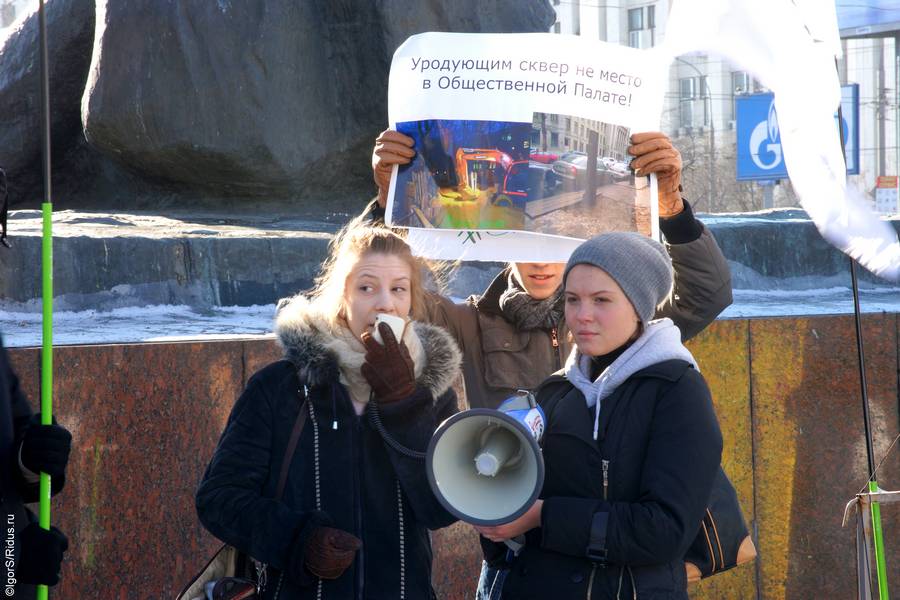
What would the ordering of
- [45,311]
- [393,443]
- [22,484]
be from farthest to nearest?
[45,311]
[22,484]
[393,443]

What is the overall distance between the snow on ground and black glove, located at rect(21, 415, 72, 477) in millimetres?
1251

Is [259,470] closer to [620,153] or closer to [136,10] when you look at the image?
[620,153]

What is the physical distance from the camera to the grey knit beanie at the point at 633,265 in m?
2.66

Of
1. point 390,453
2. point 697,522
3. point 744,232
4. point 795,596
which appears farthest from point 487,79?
point 744,232

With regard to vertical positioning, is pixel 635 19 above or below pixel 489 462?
above

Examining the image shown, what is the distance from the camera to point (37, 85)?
23.5ft

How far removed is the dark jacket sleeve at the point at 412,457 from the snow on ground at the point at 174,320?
1853 millimetres

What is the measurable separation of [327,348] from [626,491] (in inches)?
29.4

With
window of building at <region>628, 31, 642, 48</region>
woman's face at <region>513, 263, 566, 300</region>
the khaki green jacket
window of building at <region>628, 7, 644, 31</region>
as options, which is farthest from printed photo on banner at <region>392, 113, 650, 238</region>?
window of building at <region>628, 7, 644, 31</region>

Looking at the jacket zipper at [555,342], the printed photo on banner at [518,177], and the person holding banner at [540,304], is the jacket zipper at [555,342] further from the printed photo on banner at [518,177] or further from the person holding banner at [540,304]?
the printed photo on banner at [518,177]

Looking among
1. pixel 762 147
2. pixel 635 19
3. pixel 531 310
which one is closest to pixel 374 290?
pixel 531 310

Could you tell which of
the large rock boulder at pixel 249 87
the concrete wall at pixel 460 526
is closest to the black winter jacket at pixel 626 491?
the concrete wall at pixel 460 526

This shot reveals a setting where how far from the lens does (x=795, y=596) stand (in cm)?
519

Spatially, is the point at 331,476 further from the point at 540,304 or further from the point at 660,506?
the point at 540,304
